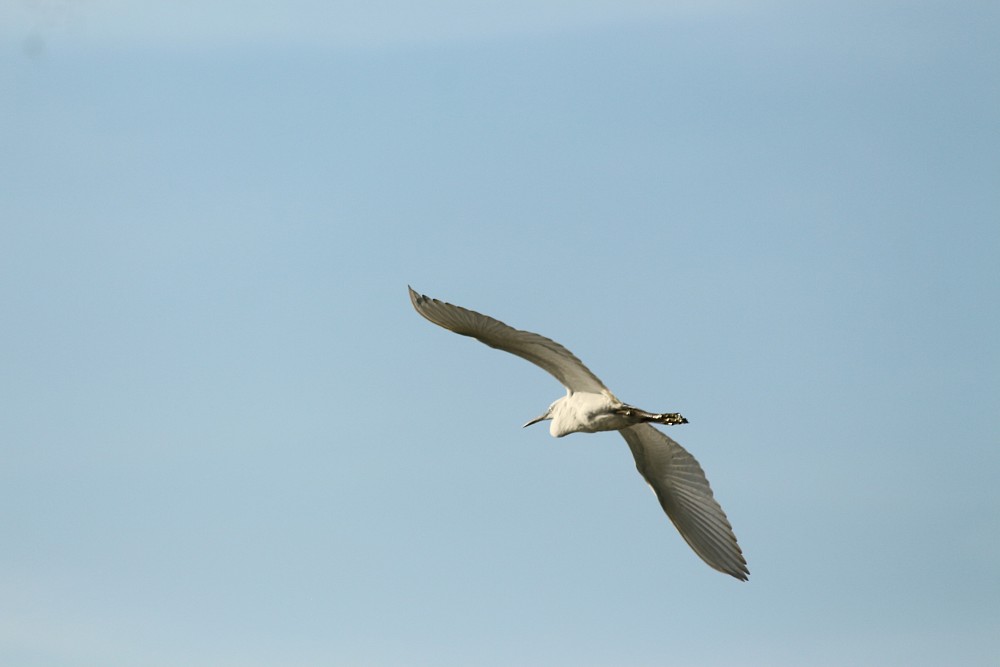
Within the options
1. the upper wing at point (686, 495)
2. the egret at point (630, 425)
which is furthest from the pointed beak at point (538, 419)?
the upper wing at point (686, 495)

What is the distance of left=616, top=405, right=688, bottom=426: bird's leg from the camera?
18.8 m

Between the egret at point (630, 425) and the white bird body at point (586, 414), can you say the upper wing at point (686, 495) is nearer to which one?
the egret at point (630, 425)

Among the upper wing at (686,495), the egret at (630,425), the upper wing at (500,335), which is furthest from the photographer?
the upper wing at (686,495)

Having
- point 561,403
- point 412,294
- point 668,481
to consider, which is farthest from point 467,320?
point 668,481

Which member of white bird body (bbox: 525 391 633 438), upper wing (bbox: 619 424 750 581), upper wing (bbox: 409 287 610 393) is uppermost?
upper wing (bbox: 409 287 610 393)

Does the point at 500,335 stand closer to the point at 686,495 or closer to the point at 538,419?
the point at 538,419

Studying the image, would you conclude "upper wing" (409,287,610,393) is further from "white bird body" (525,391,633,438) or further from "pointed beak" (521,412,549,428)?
"pointed beak" (521,412,549,428)

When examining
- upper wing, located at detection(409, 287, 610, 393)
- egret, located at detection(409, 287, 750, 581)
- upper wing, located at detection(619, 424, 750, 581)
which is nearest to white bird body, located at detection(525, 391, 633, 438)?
egret, located at detection(409, 287, 750, 581)

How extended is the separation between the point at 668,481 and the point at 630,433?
107cm

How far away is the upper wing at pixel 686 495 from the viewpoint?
1970 centimetres

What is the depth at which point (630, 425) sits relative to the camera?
1952 cm

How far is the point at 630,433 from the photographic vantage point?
65.8 feet

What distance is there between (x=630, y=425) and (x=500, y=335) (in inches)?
120

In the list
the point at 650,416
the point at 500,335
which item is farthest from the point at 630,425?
the point at 500,335
